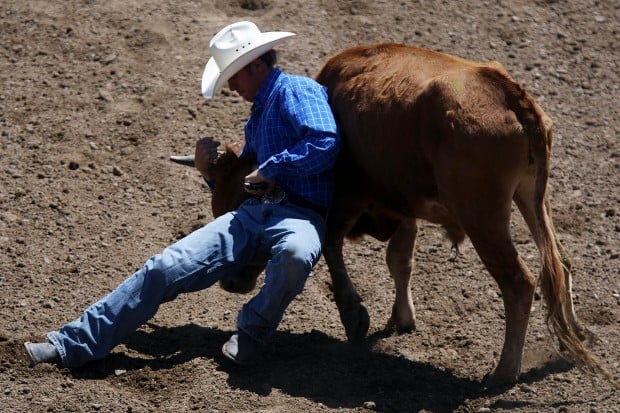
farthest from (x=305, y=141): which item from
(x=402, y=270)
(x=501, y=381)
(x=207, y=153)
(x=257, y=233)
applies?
(x=501, y=381)

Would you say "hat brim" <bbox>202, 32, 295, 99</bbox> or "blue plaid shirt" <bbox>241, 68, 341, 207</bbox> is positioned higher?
"hat brim" <bbox>202, 32, 295, 99</bbox>

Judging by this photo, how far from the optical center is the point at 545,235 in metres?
5.96

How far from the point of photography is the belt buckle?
655 centimetres

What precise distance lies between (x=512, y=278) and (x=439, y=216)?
2.15ft

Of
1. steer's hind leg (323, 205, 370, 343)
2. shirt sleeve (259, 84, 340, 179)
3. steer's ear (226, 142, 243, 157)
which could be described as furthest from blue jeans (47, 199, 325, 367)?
steer's ear (226, 142, 243, 157)

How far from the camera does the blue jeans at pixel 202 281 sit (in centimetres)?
621

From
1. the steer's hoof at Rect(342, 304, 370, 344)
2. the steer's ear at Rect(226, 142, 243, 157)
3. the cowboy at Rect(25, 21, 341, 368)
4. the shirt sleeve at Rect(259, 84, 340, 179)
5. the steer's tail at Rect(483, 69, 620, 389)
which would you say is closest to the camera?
the steer's tail at Rect(483, 69, 620, 389)

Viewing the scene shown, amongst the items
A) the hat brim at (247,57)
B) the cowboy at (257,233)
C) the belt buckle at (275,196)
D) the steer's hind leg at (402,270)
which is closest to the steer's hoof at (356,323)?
the steer's hind leg at (402,270)

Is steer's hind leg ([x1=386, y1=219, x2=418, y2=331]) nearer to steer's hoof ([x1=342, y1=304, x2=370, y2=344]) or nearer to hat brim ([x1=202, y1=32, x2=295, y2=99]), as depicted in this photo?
steer's hoof ([x1=342, y1=304, x2=370, y2=344])

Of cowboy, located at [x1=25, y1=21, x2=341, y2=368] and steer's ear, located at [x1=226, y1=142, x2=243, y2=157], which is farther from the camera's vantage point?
steer's ear, located at [x1=226, y1=142, x2=243, y2=157]

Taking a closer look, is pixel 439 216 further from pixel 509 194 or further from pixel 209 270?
pixel 209 270

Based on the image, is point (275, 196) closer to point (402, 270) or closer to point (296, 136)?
point (296, 136)

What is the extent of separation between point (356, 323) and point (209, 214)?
5.62 feet

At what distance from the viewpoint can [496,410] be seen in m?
5.85
